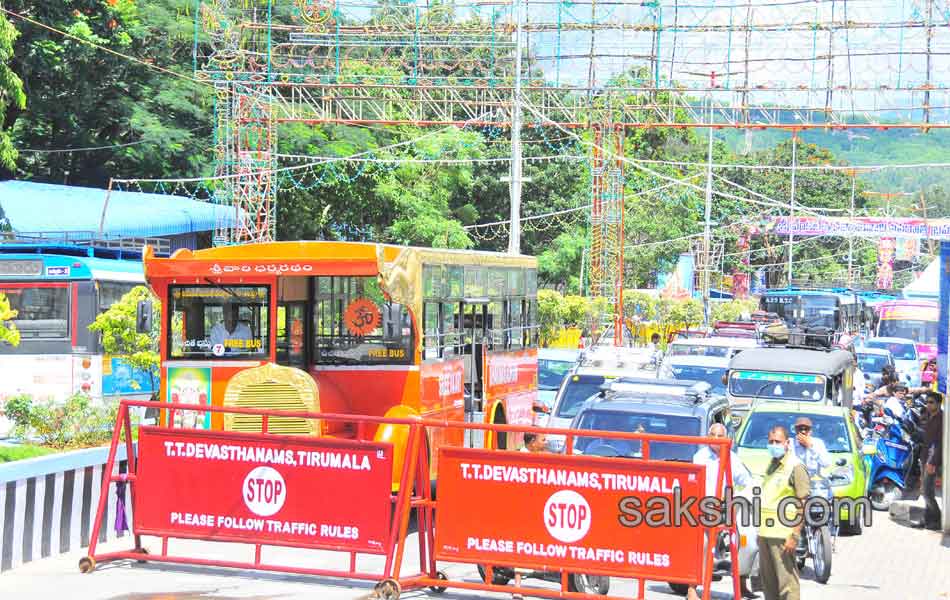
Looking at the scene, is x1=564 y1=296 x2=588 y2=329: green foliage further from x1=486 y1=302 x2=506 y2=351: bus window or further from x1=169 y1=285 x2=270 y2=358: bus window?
x1=169 y1=285 x2=270 y2=358: bus window

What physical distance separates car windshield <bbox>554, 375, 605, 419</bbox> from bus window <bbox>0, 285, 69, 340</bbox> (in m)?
9.08

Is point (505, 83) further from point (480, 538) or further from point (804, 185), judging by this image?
point (804, 185)

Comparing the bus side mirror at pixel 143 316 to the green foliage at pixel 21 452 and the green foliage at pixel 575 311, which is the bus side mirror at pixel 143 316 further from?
the green foliage at pixel 575 311

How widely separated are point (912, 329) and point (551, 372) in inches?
868

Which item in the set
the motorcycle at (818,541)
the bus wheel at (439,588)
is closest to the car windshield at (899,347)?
the motorcycle at (818,541)

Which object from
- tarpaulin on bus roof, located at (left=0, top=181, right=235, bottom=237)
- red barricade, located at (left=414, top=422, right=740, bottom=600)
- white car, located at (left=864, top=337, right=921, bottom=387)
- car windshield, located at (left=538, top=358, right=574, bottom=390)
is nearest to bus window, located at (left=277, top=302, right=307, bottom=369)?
red barricade, located at (left=414, top=422, right=740, bottom=600)

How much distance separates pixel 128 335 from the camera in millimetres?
21594

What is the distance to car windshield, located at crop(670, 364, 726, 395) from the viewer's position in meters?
24.0

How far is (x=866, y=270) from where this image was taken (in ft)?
411

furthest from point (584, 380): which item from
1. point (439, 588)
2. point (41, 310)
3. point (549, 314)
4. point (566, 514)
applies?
point (549, 314)

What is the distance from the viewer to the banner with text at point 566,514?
9.88 meters

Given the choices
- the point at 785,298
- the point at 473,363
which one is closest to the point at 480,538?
the point at 473,363

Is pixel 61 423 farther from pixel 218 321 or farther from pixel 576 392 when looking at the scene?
pixel 576 392

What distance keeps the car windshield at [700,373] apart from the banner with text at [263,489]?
13928 millimetres
